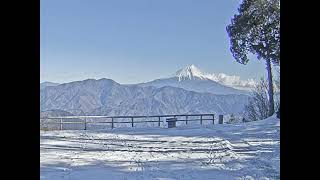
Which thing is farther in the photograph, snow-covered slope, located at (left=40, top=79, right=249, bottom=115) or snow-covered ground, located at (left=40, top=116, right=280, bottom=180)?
snow-covered slope, located at (left=40, top=79, right=249, bottom=115)

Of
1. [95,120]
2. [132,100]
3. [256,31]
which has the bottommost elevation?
[95,120]

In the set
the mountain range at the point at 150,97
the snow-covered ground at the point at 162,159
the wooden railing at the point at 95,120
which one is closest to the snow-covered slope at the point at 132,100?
the mountain range at the point at 150,97

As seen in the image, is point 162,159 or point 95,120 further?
point 95,120

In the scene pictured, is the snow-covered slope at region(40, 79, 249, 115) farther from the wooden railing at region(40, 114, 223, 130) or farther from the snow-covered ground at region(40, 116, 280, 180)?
the snow-covered ground at region(40, 116, 280, 180)

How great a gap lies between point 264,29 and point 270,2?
131cm

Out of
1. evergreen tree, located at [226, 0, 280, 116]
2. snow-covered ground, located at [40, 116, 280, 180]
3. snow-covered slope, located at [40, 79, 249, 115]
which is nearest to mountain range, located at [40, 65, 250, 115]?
snow-covered slope, located at [40, 79, 249, 115]

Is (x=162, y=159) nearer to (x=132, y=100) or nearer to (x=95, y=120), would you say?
(x=95, y=120)

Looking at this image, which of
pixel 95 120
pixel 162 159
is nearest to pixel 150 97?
pixel 95 120

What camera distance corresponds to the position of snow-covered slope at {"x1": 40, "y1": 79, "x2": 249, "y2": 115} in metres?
37.0

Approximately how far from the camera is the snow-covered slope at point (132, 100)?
3703cm

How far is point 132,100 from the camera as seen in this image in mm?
44250
